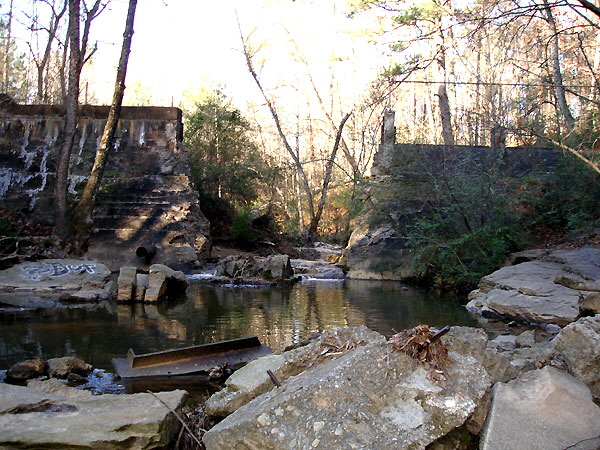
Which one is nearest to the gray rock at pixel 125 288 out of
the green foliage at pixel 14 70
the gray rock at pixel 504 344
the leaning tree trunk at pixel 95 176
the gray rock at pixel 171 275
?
the gray rock at pixel 171 275

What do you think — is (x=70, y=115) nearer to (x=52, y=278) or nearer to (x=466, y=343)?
(x=52, y=278)

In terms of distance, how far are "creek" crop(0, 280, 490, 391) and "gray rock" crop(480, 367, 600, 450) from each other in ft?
10.5

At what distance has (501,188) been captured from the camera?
14.1 meters

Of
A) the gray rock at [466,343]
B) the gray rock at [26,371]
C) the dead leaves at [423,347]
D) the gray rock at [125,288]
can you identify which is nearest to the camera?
the dead leaves at [423,347]

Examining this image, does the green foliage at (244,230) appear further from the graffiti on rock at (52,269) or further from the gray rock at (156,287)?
the graffiti on rock at (52,269)

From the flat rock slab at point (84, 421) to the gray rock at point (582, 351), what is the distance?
2.45 m

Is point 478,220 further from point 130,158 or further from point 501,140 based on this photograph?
point 130,158

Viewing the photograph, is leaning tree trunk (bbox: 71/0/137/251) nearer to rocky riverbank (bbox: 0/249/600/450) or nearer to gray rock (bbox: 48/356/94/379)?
gray rock (bbox: 48/356/94/379)

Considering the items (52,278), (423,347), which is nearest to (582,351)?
(423,347)

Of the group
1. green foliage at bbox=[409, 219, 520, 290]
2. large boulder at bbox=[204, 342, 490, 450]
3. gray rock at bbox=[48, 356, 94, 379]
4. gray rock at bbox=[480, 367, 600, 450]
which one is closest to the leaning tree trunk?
green foliage at bbox=[409, 219, 520, 290]

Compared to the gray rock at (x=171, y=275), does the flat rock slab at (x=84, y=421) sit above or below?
above

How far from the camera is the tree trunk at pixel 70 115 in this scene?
14.0 meters

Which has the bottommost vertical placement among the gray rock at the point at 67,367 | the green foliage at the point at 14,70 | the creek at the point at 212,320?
the creek at the point at 212,320

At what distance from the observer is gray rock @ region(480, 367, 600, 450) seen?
2895 mm
